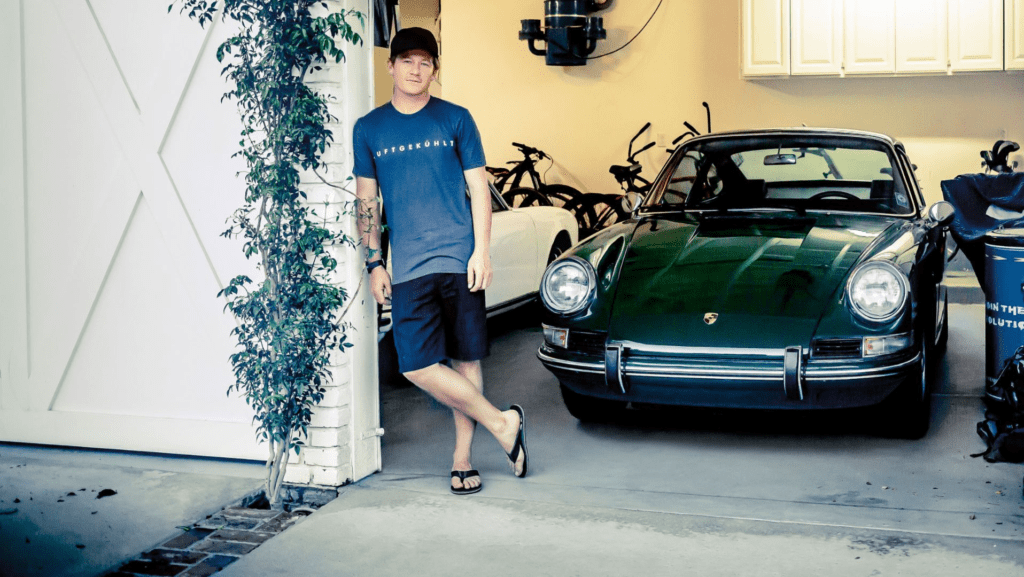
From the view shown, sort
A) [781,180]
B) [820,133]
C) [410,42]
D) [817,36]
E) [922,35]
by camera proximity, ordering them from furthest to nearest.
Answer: [817,36]
[922,35]
[781,180]
[820,133]
[410,42]

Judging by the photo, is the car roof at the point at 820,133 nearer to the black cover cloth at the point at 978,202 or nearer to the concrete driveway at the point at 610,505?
the black cover cloth at the point at 978,202

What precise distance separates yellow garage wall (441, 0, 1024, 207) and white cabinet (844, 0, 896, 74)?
585mm

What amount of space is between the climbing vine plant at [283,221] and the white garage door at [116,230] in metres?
0.40

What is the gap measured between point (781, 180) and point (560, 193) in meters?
5.30

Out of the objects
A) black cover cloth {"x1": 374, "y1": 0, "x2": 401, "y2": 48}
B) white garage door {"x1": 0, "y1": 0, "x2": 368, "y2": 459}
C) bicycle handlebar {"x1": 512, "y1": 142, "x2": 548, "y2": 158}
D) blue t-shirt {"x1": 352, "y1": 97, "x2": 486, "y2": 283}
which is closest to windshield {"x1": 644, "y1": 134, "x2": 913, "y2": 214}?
black cover cloth {"x1": 374, "y1": 0, "x2": 401, "y2": 48}

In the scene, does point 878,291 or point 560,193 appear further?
point 560,193

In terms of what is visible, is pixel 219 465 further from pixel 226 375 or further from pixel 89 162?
pixel 89 162

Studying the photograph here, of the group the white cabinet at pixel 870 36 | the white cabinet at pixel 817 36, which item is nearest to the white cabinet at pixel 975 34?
the white cabinet at pixel 870 36

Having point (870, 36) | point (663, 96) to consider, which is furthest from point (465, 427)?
point (663, 96)

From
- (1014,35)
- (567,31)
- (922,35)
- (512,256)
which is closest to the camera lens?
(512,256)

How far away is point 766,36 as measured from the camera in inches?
384

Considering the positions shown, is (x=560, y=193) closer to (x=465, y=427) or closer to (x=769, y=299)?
(x=769, y=299)

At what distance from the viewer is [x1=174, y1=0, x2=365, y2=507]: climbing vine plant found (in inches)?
151

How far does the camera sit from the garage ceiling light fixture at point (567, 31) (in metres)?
10.7
